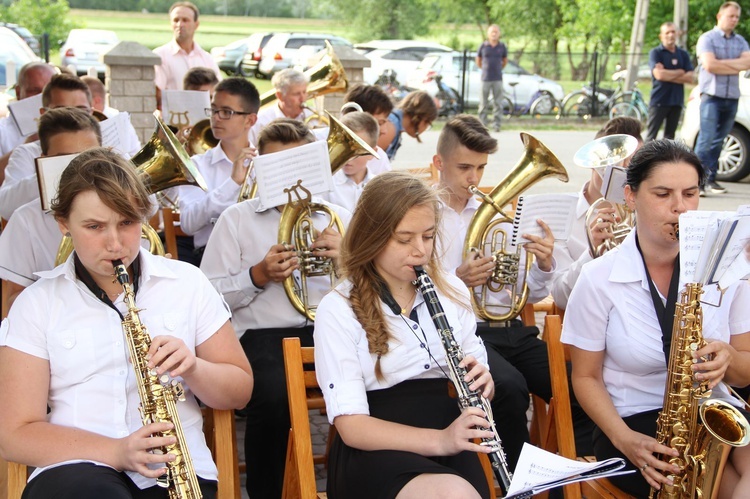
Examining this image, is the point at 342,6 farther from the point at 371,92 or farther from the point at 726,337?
the point at 726,337

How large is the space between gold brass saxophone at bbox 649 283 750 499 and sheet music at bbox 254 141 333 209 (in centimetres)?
158

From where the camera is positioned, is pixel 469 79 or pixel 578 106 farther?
pixel 469 79

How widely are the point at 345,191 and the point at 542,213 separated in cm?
164

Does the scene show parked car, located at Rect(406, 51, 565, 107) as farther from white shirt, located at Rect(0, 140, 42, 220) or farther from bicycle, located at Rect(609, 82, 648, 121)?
white shirt, located at Rect(0, 140, 42, 220)

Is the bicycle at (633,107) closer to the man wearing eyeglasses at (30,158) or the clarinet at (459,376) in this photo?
the man wearing eyeglasses at (30,158)

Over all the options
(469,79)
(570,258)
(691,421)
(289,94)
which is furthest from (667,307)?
(469,79)

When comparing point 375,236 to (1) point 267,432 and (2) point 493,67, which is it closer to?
(1) point 267,432

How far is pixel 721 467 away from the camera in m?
2.62

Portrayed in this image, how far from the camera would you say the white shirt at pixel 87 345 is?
100 inches

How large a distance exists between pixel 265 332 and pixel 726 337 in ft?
6.04

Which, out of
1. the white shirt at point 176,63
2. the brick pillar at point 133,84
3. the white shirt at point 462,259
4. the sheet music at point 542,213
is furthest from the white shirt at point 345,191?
the brick pillar at point 133,84

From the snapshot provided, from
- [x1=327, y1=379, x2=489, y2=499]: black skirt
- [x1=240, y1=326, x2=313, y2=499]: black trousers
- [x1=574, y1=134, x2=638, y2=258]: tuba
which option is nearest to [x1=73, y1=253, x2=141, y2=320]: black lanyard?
[x1=327, y1=379, x2=489, y2=499]: black skirt

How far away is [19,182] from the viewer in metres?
4.58

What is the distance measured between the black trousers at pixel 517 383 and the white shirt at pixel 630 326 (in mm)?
431
